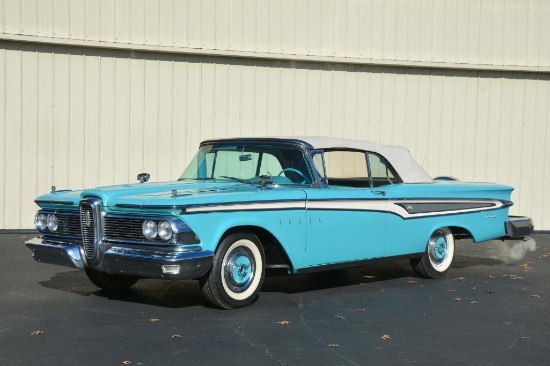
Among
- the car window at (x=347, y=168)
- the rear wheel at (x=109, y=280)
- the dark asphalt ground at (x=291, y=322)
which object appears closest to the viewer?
the dark asphalt ground at (x=291, y=322)

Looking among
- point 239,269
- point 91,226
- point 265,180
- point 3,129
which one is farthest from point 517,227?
point 3,129

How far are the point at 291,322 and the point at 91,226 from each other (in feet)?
6.72

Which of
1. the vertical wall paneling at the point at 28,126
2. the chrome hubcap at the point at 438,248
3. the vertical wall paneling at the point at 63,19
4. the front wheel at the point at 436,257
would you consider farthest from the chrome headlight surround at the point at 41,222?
the vertical wall paneling at the point at 63,19

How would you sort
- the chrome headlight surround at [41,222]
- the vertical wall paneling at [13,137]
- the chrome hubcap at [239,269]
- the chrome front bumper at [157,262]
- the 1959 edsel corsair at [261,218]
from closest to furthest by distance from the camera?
the chrome front bumper at [157,262] < the 1959 edsel corsair at [261,218] < the chrome hubcap at [239,269] < the chrome headlight surround at [41,222] < the vertical wall paneling at [13,137]

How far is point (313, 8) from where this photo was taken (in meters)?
15.5

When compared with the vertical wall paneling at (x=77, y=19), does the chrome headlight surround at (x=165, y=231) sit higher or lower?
lower

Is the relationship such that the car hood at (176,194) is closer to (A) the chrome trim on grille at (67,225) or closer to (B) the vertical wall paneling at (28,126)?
(A) the chrome trim on grille at (67,225)

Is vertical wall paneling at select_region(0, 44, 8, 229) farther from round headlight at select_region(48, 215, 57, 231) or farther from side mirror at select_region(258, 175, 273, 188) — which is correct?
side mirror at select_region(258, 175, 273, 188)

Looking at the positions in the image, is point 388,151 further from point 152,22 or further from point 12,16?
point 12,16

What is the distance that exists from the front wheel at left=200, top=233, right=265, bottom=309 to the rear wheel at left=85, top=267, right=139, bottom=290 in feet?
4.79

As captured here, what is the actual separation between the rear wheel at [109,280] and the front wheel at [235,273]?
1461 mm

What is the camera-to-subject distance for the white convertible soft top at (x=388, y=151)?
29.2ft

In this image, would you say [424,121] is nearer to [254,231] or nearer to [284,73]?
[284,73]

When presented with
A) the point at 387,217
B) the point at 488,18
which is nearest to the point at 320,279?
the point at 387,217
